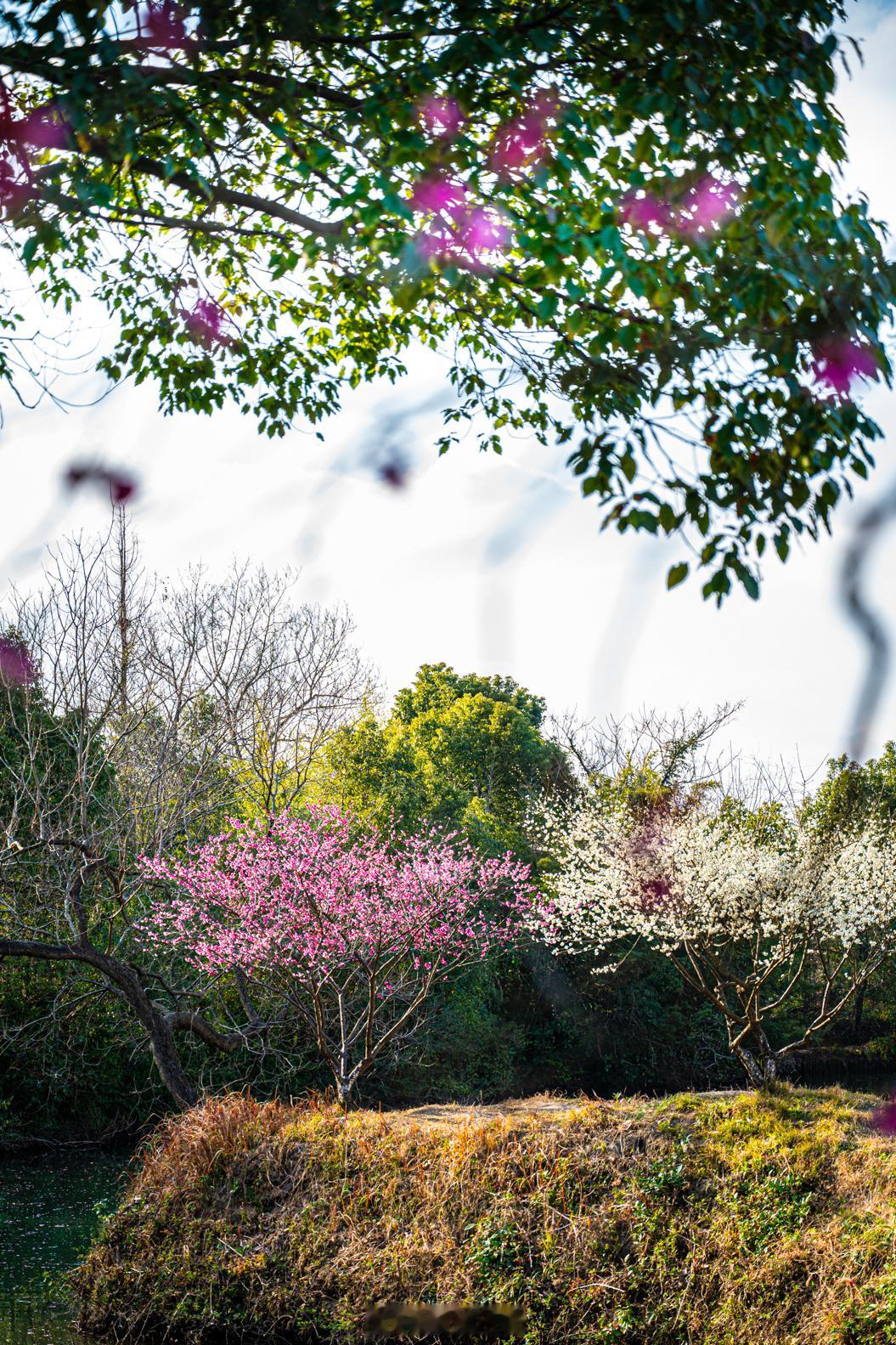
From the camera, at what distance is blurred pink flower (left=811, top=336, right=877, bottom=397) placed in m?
3.79

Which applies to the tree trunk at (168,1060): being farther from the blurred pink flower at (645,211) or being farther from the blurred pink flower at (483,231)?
the blurred pink flower at (645,211)

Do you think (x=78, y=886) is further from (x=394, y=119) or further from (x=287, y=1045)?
(x=394, y=119)

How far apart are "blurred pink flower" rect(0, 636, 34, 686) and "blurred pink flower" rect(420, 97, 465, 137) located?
11962 mm

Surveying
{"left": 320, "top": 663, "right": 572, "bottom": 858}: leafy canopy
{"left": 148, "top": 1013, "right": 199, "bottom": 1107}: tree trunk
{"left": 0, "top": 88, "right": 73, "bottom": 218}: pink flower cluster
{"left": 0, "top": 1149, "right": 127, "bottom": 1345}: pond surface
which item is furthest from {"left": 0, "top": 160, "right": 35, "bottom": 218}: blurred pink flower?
{"left": 320, "top": 663, "right": 572, "bottom": 858}: leafy canopy

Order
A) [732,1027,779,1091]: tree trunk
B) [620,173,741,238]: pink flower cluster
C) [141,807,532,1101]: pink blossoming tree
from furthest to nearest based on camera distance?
[141,807,532,1101]: pink blossoming tree
[732,1027,779,1091]: tree trunk
[620,173,741,238]: pink flower cluster

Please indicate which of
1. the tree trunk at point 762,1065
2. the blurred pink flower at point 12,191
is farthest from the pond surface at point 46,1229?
the blurred pink flower at point 12,191

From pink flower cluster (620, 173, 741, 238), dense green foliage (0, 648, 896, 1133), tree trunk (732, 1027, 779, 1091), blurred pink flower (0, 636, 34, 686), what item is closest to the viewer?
pink flower cluster (620, 173, 741, 238)

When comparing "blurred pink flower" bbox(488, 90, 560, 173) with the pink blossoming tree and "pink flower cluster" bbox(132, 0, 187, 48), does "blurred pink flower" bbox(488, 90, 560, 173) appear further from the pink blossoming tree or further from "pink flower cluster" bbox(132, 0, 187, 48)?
the pink blossoming tree

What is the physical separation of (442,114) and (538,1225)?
787 cm

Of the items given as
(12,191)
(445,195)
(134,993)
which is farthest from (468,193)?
(134,993)

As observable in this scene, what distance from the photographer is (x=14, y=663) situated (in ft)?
48.3

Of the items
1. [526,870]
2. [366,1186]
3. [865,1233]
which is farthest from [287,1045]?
[865,1233]

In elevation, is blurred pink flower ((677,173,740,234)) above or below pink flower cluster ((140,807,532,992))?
above

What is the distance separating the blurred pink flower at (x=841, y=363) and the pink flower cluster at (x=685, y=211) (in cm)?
63
